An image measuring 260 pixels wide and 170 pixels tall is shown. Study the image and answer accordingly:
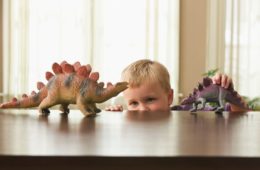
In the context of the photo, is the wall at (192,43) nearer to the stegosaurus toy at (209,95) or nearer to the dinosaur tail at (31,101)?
the stegosaurus toy at (209,95)

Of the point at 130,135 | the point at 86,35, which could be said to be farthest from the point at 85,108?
the point at 86,35

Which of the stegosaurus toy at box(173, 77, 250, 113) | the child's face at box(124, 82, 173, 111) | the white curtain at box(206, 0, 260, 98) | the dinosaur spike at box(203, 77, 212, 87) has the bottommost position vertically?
the child's face at box(124, 82, 173, 111)

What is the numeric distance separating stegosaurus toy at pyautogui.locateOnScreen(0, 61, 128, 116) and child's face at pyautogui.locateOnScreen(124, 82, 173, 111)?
2.11ft

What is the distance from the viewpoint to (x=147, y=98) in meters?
1.69

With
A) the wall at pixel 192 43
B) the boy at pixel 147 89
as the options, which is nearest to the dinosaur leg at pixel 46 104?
the boy at pixel 147 89

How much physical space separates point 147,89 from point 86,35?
2290 millimetres

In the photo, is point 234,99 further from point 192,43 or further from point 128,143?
point 192,43

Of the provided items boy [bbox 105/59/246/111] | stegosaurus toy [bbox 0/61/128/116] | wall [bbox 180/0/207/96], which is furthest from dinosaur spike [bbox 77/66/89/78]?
wall [bbox 180/0/207/96]

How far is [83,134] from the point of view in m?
0.68

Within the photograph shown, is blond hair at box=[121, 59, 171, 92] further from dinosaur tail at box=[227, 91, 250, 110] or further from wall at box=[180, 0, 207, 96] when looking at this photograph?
wall at box=[180, 0, 207, 96]

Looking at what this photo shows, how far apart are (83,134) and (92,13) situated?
10.9ft

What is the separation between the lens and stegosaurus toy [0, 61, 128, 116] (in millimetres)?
959

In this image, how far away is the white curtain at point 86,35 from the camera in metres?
3.90

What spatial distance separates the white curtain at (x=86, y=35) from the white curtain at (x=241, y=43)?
1.24ft
